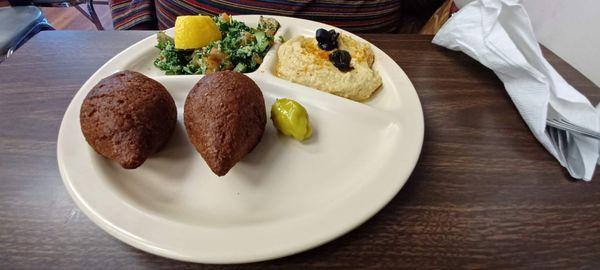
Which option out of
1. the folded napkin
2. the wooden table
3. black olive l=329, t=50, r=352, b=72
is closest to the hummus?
black olive l=329, t=50, r=352, b=72

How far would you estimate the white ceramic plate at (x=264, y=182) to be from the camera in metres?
0.76

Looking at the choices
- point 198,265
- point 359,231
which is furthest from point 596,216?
point 198,265

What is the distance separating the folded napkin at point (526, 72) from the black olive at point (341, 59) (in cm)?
52

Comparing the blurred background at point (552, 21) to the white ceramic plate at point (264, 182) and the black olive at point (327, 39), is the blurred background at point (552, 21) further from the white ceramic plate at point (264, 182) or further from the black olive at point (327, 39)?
the white ceramic plate at point (264, 182)

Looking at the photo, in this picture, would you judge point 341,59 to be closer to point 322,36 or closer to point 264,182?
point 322,36

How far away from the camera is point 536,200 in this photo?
0.92m

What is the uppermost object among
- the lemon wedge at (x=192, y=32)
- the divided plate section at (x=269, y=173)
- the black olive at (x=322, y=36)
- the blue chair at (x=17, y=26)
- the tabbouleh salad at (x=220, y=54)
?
the black olive at (x=322, y=36)

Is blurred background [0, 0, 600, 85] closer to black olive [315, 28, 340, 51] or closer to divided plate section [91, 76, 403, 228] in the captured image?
black olive [315, 28, 340, 51]

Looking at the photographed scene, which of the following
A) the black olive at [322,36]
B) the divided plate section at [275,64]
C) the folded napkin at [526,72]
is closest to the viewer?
the folded napkin at [526,72]

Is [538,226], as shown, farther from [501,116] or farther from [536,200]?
[501,116]

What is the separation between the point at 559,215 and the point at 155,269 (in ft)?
3.41

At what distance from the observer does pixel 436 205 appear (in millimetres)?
904

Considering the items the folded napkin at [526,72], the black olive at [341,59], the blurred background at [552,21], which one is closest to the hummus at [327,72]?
the black olive at [341,59]

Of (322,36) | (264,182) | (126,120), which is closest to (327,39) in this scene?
(322,36)
